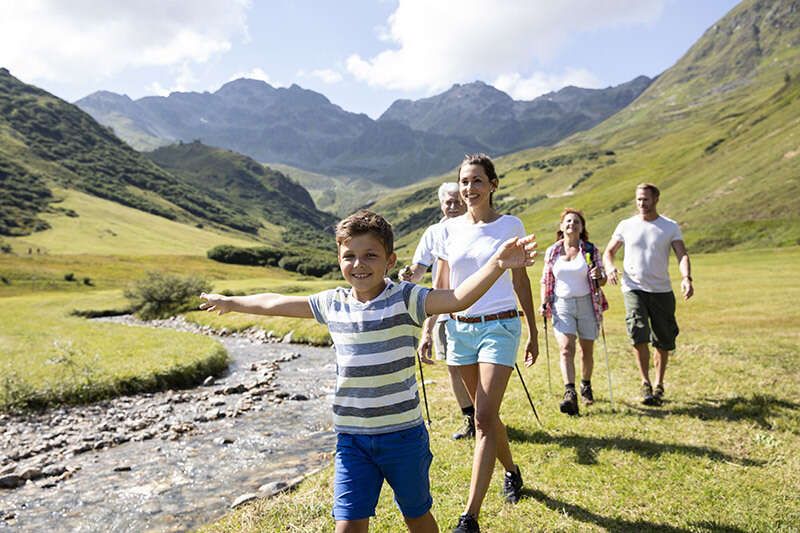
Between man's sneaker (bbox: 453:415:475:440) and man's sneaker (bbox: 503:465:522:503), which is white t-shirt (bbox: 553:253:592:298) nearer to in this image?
man's sneaker (bbox: 453:415:475:440)

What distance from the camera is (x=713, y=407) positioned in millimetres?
9758

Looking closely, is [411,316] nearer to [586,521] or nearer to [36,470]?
[586,521]

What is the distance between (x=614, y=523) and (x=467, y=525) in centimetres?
186

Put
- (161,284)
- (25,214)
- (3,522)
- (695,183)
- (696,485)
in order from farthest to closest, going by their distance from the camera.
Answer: (25,214) < (695,183) < (161,284) < (3,522) < (696,485)

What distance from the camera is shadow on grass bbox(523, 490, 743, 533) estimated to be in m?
5.44

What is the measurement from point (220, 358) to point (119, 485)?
45.6 ft

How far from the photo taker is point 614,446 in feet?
25.8

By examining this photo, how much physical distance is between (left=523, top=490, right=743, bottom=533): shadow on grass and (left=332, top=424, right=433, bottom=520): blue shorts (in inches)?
102

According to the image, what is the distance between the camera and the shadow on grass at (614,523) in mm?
5439

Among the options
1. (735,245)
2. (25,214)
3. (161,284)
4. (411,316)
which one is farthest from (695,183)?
(25,214)

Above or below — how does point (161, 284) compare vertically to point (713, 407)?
above

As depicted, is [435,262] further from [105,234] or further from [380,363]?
[105,234]

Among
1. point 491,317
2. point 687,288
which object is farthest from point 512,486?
point 687,288

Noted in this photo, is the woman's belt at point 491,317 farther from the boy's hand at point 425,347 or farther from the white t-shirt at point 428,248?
the white t-shirt at point 428,248
